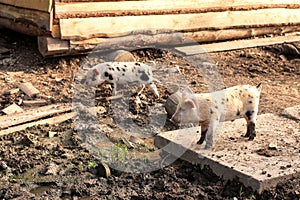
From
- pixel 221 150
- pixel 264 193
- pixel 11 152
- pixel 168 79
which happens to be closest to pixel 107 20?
pixel 168 79

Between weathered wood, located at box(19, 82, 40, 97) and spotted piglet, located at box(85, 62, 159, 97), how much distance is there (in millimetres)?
676

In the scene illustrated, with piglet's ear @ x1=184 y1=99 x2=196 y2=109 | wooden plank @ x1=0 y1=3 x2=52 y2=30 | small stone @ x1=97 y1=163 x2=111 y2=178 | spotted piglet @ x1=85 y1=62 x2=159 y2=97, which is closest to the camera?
piglet's ear @ x1=184 y1=99 x2=196 y2=109

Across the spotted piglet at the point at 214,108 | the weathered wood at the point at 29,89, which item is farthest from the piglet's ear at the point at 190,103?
the weathered wood at the point at 29,89

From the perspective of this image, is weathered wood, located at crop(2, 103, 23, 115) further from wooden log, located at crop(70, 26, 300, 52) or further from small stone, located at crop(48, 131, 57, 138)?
wooden log, located at crop(70, 26, 300, 52)

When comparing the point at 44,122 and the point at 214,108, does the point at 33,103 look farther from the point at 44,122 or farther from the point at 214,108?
the point at 214,108

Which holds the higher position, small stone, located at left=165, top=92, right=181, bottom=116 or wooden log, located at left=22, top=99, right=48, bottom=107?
small stone, located at left=165, top=92, right=181, bottom=116

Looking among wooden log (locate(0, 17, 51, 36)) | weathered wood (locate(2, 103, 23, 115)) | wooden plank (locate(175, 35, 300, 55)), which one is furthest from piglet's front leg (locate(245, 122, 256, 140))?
wooden plank (locate(175, 35, 300, 55))

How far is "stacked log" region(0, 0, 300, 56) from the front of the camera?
8.97 meters

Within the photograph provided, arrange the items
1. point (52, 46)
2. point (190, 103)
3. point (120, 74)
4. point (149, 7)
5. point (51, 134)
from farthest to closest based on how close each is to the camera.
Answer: point (149, 7) < point (52, 46) < point (120, 74) < point (51, 134) < point (190, 103)

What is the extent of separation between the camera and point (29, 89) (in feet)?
26.9

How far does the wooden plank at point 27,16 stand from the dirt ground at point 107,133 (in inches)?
19.8

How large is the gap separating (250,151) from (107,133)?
1.87 m

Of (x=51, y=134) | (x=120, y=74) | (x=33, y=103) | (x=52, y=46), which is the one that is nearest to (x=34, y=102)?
(x=33, y=103)

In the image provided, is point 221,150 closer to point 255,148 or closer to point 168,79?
point 255,148
